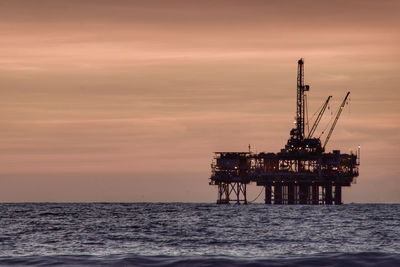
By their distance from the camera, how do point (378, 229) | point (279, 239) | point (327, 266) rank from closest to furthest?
point (327, 266)
point (279, 239)
point (378, 229)

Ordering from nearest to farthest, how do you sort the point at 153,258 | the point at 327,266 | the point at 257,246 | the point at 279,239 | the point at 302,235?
the point at 327,266
the point at 153,258
the point at 257,246
the point at 279,239
the point at 302,235

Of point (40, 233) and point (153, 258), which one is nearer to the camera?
point (153, 258)

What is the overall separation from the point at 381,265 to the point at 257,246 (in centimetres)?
3133

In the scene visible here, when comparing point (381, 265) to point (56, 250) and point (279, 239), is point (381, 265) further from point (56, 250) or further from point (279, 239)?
Answer: point (279, 239)

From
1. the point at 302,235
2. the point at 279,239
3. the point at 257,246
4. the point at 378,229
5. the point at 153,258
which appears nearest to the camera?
the point at 153,258

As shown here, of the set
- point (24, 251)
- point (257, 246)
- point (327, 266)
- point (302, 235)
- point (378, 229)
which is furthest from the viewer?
point (378, 229)

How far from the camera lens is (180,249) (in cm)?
5972

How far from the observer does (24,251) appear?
56812mm

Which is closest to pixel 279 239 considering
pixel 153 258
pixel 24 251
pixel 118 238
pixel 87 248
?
pixel 118 238

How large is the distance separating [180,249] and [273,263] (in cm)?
2818

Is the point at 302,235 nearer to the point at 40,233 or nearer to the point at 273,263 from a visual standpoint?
the point at 40,233

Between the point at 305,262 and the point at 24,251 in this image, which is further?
the point at 24,251

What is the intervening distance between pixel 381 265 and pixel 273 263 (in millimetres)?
4091

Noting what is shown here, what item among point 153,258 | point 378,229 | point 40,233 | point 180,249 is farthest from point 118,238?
point 153,258
